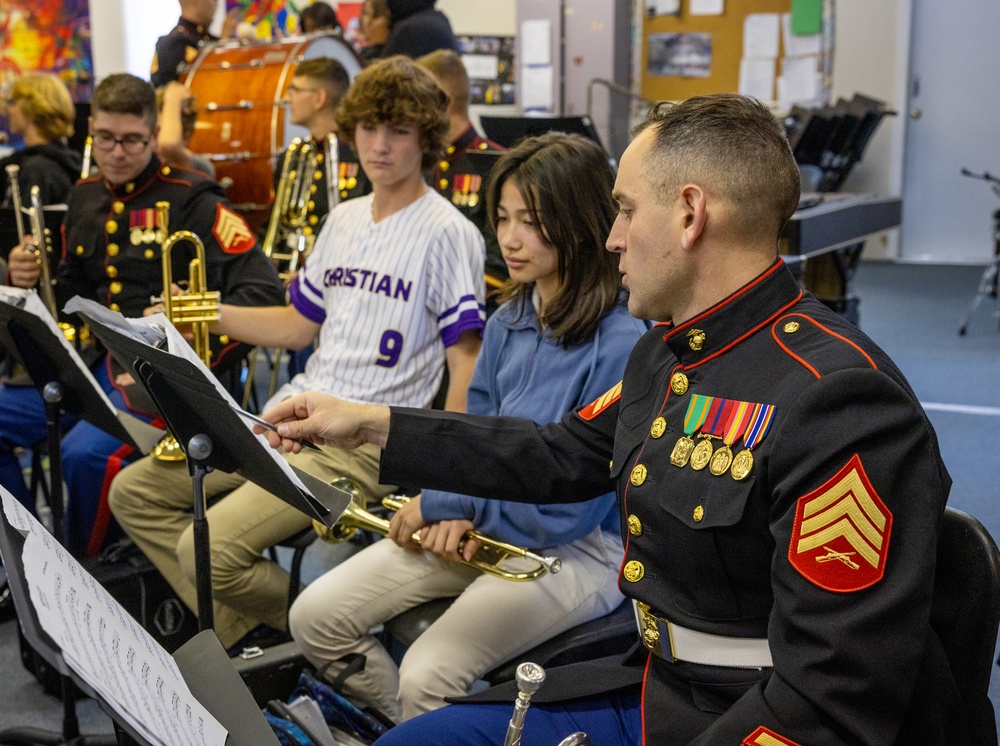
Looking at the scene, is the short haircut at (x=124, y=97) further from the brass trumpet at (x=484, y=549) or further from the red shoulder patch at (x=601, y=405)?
the red shoulder patch at (x=601, y=405)

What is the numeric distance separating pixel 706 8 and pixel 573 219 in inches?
311

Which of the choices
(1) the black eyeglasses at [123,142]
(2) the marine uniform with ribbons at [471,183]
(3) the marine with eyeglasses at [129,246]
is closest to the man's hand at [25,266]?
(3) the marine with eyeglasses at [129,246]

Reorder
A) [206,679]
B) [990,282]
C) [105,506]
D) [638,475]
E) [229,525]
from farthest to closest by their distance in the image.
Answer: [990,282] < [105,506] < [229,525] < [638,475] < [206,679]

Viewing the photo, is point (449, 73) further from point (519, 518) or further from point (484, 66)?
point (484, 66)

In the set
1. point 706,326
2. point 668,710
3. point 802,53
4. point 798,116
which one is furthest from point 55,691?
point 802,53

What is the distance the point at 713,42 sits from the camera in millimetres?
9094

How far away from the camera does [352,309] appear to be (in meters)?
2.40

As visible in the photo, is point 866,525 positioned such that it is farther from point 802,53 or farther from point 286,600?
point 802,53

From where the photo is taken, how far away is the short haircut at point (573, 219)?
6.09ft

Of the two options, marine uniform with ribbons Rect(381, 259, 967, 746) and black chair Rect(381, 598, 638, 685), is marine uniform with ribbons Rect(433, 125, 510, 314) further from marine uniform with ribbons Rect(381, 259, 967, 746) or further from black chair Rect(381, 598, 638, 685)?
marine uniform with ribbons Rect(381, 259, 967, 746)

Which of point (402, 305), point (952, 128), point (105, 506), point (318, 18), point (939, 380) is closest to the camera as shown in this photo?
point (402, 305)

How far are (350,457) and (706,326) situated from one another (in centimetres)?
127

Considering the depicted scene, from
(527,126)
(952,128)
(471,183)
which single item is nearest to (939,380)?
(527,126)

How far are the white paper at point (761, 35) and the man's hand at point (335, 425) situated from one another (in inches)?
323
